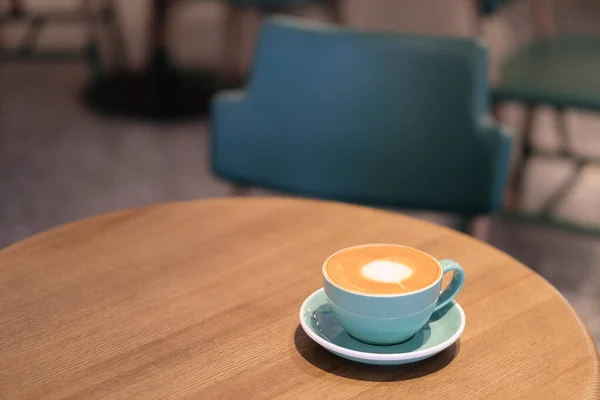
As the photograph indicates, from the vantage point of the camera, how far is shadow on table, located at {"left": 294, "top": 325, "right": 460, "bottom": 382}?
2.33ft

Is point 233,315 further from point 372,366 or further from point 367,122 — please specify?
point 367,122

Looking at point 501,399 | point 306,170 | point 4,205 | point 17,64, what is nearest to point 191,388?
point 501,399

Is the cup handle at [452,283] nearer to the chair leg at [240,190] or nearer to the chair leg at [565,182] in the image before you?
the chair leg at [240,190]

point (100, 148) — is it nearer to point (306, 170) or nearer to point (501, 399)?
point (306, 170)

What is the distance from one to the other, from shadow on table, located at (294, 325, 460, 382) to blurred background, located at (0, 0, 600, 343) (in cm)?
97

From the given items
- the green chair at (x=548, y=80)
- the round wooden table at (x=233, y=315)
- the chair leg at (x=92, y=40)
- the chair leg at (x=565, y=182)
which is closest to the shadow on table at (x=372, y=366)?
the round wooden table at (x=233, y=315)

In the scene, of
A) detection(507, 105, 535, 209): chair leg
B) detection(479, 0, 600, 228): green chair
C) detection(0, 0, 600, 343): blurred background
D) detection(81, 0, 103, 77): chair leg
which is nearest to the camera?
detection(479, 0, 600, 228): green chair

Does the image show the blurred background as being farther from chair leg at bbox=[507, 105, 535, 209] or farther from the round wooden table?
the round wooden table

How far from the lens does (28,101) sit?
11.2ft

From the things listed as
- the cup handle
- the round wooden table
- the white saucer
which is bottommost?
the round wooden table

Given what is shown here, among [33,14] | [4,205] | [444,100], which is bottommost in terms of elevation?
[4,205]

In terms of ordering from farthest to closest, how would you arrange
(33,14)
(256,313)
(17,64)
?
1. (17,64)
2. (33,14)
3. (256,313)

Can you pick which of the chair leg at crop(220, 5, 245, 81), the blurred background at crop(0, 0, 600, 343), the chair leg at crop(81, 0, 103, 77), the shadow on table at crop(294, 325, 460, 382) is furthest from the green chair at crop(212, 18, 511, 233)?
the chair leg at crop(220, 5, 245, 81)

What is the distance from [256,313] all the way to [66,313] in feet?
0.65
